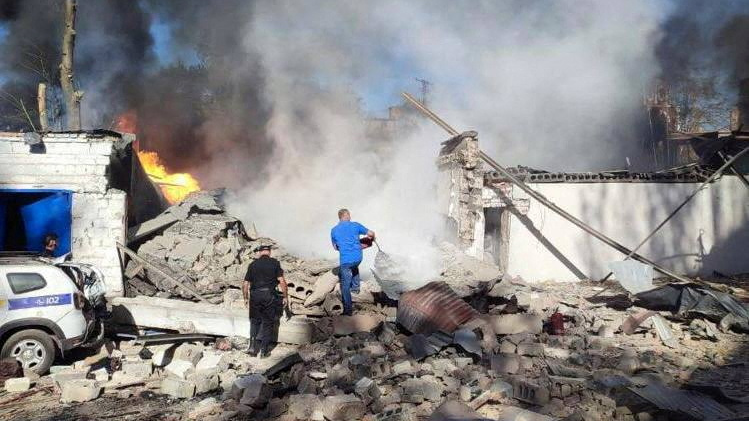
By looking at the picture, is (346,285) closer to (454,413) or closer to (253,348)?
(253,348)

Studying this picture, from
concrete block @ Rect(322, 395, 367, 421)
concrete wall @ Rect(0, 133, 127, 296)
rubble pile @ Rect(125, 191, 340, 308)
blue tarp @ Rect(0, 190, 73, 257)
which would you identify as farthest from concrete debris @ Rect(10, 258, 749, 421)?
blue tarp @ Rect(0, 190, 73, 257)

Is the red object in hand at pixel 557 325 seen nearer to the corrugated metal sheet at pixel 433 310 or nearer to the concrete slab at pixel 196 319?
the corrugated metal sheet at pixel 433 310

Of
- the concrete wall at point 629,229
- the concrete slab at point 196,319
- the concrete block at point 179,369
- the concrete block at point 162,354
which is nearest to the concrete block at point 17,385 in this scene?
the concrete block at point 162,354

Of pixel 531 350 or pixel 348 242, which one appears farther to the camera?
pixel 348 242

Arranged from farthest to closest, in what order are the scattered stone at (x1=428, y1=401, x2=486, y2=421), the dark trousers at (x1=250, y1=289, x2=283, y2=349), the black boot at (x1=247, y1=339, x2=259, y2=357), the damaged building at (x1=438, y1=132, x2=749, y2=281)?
the damaged building at (x1=438, y1=132, x2=749, y2=281), the black boot at (x1=247, y1=339, x2=259, y2=357), the dark trousers at (x1=250, y1=289, x2=283, y2=349), the scattered stone at (x1=428, y1=401, x2=486, y2=421)

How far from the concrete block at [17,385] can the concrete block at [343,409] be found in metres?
3.60

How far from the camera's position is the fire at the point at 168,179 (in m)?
18.1

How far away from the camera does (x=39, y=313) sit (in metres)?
6.43

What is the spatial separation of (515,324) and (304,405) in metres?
3.73

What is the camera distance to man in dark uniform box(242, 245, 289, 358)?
23.7ft

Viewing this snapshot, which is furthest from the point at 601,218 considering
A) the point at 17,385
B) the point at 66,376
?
the point at 17,385

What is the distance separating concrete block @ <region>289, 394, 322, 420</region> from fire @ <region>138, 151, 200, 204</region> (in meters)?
13.9

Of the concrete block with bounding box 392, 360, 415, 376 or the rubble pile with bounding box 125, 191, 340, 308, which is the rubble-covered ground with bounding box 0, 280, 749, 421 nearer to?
the concrete block with bounding box 392, 360, 415, 376

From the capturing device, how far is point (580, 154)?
27094 millimetres
